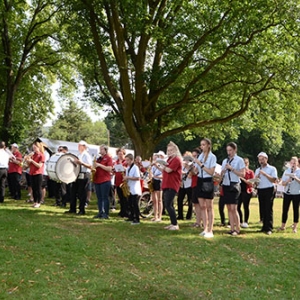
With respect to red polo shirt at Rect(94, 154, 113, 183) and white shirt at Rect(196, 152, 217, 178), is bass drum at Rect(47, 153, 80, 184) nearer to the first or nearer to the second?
red polo shirt at Rect(94, 154, 113, 183)

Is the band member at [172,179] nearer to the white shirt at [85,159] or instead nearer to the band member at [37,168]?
the white shirt at [85,159]

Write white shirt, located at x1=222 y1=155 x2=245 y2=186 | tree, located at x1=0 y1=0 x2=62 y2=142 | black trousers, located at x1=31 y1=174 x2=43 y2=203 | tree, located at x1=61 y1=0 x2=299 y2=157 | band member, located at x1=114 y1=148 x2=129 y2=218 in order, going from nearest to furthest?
1. white shirt, located at x1=222 y1=155 x2=245 y2=186
2. band member, located at x1=114 y1=148 x2=129 y2=218
3. black trousers, located at x1=31 y1=174 x2=43 y2=203
4. tree, located at x1=61 y1=0 x2=299 y2=157
5. tree, located at x1=0 y1=0 x2=62 y2=142

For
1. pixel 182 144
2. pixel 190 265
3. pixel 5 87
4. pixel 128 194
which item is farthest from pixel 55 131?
pixel 190 265

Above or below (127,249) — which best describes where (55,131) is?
above

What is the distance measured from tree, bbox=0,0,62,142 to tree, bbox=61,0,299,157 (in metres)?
5.41

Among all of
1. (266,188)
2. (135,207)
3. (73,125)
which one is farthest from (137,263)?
(73,125)

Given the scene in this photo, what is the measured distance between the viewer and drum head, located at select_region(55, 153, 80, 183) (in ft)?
35.5

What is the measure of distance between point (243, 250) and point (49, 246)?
3.64 m

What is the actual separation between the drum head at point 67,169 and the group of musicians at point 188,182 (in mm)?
156

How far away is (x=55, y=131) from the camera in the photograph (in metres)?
69.5

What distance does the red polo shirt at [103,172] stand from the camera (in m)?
10.9

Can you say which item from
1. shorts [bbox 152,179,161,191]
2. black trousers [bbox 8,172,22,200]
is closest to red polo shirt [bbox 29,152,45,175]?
black trousers [bbox 8,172,22,200]

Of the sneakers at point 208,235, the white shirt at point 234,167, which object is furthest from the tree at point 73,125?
the sneakers at point 208,235

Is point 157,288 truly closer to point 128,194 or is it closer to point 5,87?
point 128,194
